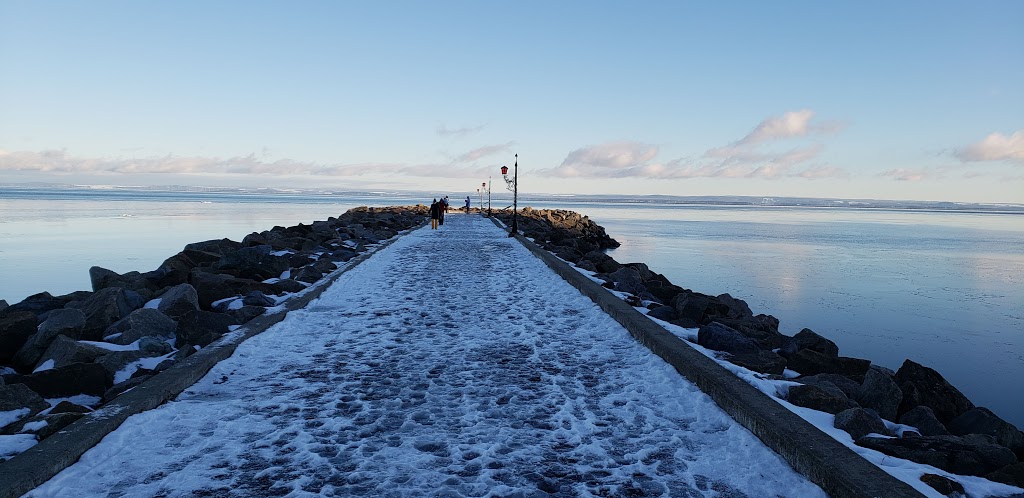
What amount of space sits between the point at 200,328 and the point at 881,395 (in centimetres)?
676

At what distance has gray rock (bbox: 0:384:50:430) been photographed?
480cm

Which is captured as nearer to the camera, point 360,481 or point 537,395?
point 360,481

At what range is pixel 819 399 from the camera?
512 centimetres

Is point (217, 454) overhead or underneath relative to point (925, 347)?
overhead

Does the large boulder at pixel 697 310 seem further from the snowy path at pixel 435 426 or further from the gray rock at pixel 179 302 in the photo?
the gray rock at pixel 179 302

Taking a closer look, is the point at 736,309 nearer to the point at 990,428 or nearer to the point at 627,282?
the point at 627,282

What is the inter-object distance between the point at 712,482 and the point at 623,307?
4.90 m

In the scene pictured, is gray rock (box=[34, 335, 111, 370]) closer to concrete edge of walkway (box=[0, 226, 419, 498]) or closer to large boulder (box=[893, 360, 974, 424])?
concrete edge of walkway (box=[0, 226, 419, 498])

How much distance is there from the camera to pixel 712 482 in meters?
3.84

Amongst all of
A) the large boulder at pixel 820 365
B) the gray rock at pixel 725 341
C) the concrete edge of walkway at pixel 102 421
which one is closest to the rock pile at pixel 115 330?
the concrete edge of walkway at pixel 102 421

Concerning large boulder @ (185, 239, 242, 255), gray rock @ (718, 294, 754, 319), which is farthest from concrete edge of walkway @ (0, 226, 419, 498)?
large boulder @ (185, 239, 242, 255)

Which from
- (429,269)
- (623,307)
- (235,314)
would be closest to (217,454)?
(235,314)

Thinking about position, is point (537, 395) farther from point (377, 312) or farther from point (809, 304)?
point (809, 304)

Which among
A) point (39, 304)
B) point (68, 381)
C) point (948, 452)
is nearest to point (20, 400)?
point (68, 381)
